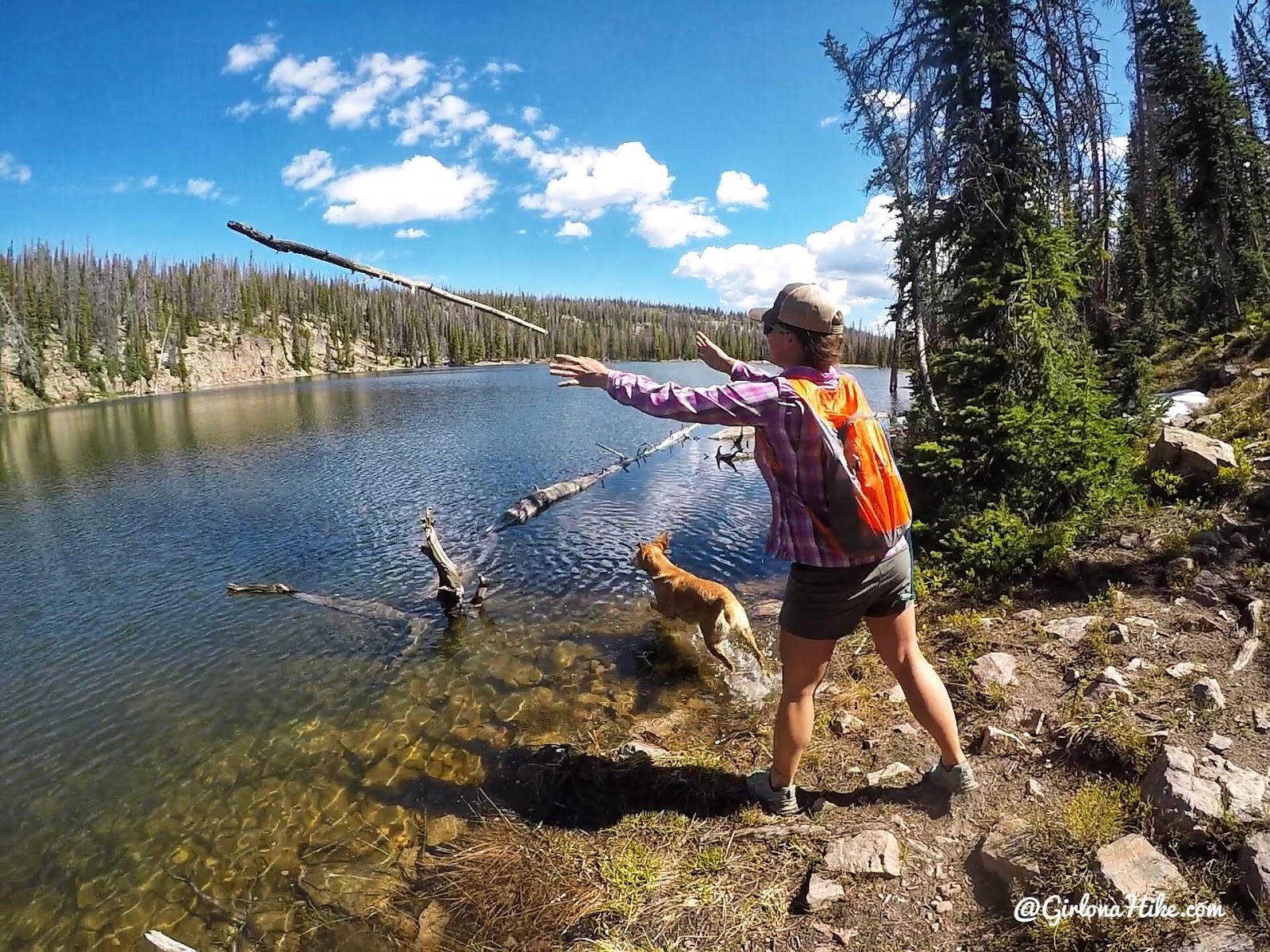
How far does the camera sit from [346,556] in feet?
44.0

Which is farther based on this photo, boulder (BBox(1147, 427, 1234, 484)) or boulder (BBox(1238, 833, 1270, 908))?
boulder (BBox(1147, 427, 1234, 484))

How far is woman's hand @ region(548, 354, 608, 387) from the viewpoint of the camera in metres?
3.32

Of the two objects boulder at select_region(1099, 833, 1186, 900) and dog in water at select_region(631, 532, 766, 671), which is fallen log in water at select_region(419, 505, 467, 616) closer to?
dog in water at select_region(631, 532, 766, 671)

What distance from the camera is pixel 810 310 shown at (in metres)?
3.31

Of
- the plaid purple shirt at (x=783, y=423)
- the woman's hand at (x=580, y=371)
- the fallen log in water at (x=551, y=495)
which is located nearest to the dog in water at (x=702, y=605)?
the plaid purple shirt at (x=783, y=423)

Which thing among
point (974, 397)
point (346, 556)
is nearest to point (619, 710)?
point (974, 397)

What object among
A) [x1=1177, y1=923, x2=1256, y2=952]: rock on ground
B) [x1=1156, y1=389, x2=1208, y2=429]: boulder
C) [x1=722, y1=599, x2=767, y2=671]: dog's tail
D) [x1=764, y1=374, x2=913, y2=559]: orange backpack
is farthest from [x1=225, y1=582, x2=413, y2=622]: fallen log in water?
[x1=1156, y1=389, x2=1208, y2=429]: boulder

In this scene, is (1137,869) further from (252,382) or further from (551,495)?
(252,382)

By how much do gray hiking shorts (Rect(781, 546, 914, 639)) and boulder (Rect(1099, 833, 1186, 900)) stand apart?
53.1 inches

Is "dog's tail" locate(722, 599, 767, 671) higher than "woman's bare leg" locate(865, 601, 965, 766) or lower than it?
lower

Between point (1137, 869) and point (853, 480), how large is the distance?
6.64 feet

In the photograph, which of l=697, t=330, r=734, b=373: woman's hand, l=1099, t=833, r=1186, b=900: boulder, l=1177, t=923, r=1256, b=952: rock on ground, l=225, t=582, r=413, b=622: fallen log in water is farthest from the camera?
l=225, t=582, r=413, b=622: fallen log in water

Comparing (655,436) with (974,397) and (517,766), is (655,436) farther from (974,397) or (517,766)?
(517,766)

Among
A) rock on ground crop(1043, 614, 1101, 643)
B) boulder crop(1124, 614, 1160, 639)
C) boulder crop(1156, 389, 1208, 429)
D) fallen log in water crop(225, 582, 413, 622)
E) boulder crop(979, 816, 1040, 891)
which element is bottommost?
fallen log in water crop(225, 582, 413, 622)
